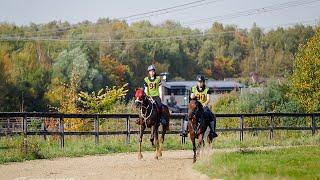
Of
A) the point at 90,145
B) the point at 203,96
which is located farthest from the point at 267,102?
the point at 203,96

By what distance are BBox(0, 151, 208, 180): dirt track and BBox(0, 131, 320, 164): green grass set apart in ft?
2.79

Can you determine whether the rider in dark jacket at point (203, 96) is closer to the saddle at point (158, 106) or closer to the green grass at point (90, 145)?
the saddle at point (158, 106)

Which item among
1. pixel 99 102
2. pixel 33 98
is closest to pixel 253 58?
pixel 33 98

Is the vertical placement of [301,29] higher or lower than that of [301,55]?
higher

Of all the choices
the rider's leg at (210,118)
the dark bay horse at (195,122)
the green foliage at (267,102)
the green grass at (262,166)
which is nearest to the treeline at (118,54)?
the green foliage at (267,102)

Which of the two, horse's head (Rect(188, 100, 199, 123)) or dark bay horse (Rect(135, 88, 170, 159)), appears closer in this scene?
horse's head (Rect(188, 100, 199, 123))

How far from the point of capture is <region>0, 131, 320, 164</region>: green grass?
69.2 ft

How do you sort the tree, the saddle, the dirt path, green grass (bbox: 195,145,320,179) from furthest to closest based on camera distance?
the tree, the saddle, the dirt path, green grass (bbox: 195,145,320,179)

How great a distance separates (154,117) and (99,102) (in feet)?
70.2

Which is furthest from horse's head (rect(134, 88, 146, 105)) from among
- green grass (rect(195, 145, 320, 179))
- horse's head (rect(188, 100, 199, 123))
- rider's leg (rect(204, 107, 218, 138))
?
green grass (rect(195, 145, 320, 179))

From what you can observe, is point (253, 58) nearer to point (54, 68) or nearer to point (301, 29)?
point (301, 29)

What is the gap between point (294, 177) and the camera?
14.5m

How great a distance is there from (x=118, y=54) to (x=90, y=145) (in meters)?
102

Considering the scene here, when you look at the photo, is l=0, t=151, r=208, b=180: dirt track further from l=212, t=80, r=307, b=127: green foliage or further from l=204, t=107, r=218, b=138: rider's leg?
l=212, t=80, r=307, b=127: green foliage
